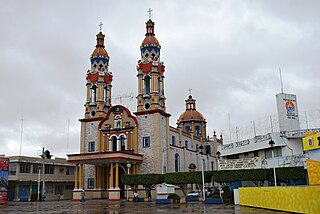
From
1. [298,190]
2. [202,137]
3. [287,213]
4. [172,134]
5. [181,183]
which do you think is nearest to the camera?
[298,190]

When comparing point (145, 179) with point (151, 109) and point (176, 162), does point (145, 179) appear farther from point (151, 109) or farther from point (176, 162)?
point (176, 162)

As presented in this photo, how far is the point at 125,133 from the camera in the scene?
51844 mm

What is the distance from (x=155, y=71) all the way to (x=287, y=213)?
34.8 meters

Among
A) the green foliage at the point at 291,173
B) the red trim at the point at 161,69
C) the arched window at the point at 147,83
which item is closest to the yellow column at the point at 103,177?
the arched window at the point at 147,83

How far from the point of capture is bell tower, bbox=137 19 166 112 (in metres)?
51.4

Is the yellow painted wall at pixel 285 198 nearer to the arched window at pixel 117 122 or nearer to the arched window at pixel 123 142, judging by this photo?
the arched window at pixel 123 142

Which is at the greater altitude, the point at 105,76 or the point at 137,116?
the point at 105,76

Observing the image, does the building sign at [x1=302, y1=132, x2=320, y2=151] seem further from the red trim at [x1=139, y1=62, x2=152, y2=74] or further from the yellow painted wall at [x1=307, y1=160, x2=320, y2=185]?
the red trim at [x1=139, y1=62, x2=152, y2=74]

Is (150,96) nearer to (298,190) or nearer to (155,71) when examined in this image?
(155,71)

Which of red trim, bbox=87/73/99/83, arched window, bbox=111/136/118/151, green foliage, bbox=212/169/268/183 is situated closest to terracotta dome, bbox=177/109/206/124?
red trim, bbox=87/73/99/83

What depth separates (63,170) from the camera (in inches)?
2394

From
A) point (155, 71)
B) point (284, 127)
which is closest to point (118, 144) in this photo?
point (155, 71)

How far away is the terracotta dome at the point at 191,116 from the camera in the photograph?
74562mm

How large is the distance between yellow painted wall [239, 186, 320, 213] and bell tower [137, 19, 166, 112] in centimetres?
2510
